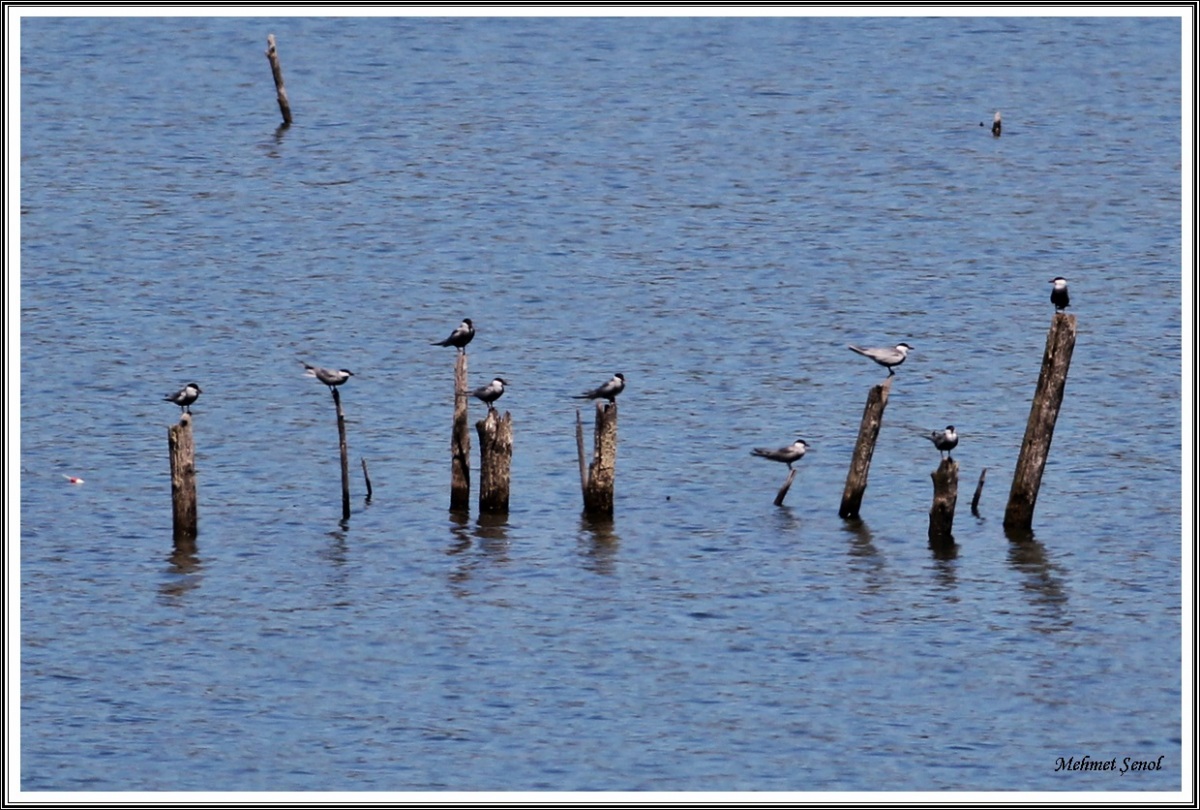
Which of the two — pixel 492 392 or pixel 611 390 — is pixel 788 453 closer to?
pixel 611 390

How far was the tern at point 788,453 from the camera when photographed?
1223 inches

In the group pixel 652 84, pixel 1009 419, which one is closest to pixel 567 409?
pixel 1009 419

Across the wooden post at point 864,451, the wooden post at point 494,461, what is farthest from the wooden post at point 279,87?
the wooden post at point 864,451

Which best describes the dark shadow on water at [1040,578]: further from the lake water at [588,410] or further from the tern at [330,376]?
the tern at [330,376]

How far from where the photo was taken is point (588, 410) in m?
35.5

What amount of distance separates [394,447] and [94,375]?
690 cm

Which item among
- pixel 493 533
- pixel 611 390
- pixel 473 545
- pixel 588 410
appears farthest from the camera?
pixel 588 410

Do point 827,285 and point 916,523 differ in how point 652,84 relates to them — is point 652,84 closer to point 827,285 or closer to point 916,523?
point 827,285

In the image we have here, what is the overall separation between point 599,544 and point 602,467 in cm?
114

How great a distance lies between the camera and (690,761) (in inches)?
858

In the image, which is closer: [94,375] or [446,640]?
[446,640]

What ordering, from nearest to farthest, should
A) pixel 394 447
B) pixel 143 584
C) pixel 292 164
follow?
1. pixel 143 584
2. pixel 394 447
3. pixel 292 164

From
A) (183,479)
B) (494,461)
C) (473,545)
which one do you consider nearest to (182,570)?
(183,479)

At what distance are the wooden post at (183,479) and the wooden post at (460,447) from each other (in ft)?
11.4
